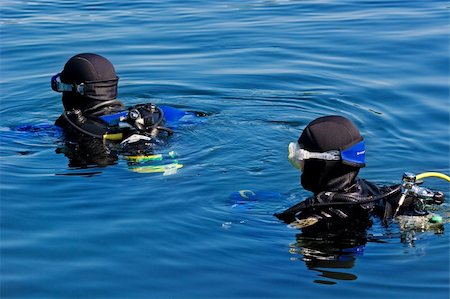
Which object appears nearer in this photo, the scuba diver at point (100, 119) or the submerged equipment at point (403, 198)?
the submerged equipment at point (403, 198)

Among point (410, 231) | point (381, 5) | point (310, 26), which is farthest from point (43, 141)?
point (381, 5)

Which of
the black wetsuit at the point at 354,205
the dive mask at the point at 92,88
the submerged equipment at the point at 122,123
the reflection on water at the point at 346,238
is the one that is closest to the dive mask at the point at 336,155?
the black wetsuit at the point at 354,205

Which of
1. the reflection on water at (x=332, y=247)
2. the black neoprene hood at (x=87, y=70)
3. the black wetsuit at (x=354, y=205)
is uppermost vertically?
the black neoprene hood at (x=87, y=70)

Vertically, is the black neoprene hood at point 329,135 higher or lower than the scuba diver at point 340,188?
higher

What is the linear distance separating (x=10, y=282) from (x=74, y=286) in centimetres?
41

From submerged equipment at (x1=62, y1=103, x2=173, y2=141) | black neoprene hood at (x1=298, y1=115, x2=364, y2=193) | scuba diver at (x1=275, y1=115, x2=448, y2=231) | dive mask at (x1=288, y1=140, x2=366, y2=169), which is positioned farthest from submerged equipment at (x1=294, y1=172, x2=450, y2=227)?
submerged equipment at (x1=62, y1=103, x2=173, y2=141)

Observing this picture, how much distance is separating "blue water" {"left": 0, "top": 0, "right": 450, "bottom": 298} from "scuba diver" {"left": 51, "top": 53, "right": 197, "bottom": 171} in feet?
0.67

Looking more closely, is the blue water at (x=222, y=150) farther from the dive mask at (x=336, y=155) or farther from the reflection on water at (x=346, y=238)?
the dive mask at (x=336, y=155)

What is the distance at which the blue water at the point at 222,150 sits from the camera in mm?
5609

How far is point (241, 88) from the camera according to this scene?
10680 mm

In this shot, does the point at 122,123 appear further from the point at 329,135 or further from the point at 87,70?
the point at 329,135

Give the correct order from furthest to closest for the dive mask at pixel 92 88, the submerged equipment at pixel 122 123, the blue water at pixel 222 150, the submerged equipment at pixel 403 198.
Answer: the dive mask at pixel 92 88 → the submerged equipment at pixel 122 123 → the submerged equipment at pixel 403 198 → the blue water at pixel 222 150

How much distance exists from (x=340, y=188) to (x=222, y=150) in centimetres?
233

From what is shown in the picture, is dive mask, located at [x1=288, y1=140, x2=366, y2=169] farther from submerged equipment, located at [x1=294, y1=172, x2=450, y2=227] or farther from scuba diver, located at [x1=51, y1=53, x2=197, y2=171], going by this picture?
scuba diver, located at [x1=51, y1=53, x2=197, y2=171]
